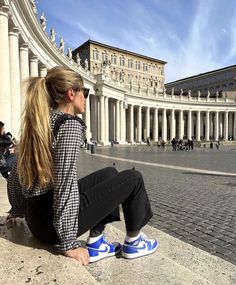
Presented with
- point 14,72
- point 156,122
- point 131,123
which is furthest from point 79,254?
point 156,122

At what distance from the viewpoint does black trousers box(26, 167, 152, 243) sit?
249cm

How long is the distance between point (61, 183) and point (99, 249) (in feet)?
2.81

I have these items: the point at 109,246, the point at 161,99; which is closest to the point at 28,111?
the point at 109,246

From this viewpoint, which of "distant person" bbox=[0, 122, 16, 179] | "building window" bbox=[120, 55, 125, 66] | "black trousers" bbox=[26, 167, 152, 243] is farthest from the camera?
"building window" bbox=[120, 55, 125, 66]

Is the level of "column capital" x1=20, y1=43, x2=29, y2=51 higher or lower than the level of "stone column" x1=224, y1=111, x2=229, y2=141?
higher

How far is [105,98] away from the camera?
5738 centimetres

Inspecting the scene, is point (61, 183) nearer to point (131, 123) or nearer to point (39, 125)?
point (39, 125)

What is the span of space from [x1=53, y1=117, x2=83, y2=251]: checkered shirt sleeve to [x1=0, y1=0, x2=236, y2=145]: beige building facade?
0.65 m

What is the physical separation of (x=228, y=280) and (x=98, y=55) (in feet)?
282

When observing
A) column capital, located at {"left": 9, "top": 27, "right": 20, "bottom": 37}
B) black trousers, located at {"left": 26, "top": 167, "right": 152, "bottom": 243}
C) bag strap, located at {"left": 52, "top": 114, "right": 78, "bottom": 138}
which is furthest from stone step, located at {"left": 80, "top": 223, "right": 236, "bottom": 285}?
column capital, located at {"left": 9, "top": 27, "right": 20, "bottom": 37}

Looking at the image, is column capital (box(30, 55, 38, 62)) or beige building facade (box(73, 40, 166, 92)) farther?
beige building facade (box(73, 40, 166, 92))

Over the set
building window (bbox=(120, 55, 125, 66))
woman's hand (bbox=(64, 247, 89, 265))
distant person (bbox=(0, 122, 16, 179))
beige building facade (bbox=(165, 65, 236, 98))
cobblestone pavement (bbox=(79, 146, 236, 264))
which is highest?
building window (bbox=(120, 55, 125, 66))

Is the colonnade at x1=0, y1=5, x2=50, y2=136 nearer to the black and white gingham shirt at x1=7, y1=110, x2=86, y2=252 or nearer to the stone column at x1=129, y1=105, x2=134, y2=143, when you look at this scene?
the black and white gingham shirt at x1=7, y1=110, x2=86, y2=252

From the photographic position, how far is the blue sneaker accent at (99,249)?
2764mm
